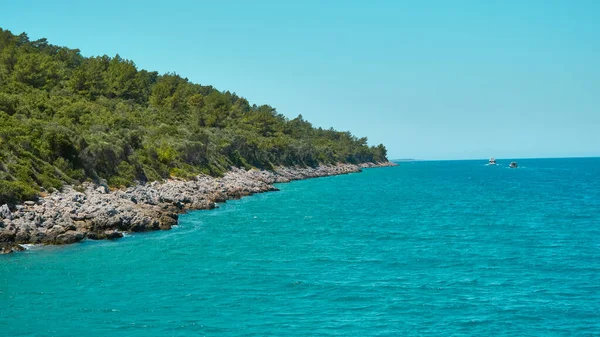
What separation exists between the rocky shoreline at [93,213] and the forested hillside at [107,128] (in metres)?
2.17

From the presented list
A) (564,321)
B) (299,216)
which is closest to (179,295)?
(564,321)

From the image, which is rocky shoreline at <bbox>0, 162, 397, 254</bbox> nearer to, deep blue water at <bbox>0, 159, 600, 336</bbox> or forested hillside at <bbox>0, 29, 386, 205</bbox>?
deep blue water at <bbox>0, 159, 600, 336</bbox>

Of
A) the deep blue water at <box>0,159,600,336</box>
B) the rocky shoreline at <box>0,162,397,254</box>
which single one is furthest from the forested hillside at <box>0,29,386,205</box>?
the deep blue water at <box>0,159,600,336</box>

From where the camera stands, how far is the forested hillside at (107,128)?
5328 cm

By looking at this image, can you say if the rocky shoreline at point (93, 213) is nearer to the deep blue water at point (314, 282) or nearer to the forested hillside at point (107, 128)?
the deep blue water at point (314, 282)

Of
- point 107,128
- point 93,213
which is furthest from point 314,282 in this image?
point 107,128

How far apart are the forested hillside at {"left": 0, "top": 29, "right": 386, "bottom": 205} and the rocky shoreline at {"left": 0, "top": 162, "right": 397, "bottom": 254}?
2.17 meters

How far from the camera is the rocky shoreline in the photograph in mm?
39125

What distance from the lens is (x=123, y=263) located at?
112 feet

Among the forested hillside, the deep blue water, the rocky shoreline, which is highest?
the forested hillside

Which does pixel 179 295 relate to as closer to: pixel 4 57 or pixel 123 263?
pixel 123 263

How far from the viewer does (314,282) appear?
97.0ft

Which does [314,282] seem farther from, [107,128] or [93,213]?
[107,128]

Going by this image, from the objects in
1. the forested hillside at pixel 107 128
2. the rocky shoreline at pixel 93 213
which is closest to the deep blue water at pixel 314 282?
the rocky shoreline at pixel 93 213
